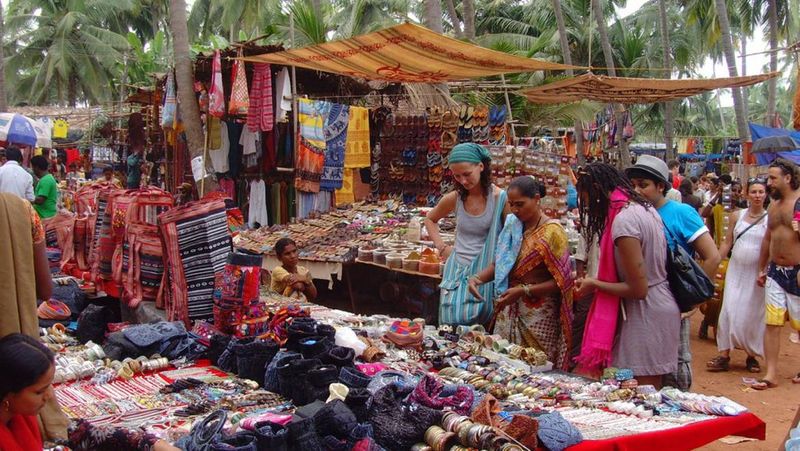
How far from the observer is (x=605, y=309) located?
3742 mm

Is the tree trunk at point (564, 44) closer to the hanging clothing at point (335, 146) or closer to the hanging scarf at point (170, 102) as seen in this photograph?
the hanging clothing at point (335, 146)

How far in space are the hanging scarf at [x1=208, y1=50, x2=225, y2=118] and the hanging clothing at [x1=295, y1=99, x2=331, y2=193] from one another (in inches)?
40.8

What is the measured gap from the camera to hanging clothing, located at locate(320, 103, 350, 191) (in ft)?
32.5

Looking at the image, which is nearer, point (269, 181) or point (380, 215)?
point (380, 215)

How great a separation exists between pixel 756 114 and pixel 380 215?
73066 mm

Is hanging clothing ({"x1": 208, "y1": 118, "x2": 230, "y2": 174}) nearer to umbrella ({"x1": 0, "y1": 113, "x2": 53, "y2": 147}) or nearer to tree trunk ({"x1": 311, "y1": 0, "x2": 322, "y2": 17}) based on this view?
umbrella ({"x1": 0, "y1": 113, "x2": 53, "y2": 147})

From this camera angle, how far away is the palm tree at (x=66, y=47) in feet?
114

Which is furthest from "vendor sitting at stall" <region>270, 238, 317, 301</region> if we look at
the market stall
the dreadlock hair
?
the dreadlock hair

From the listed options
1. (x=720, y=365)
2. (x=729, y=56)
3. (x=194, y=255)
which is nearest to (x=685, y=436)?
(x=194, y=255)

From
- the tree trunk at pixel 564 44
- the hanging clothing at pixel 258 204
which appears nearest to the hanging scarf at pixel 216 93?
the hanging clothing at pixel 258 204

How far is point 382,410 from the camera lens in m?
2.79

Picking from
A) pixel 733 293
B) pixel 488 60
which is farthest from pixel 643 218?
pixel 488 60

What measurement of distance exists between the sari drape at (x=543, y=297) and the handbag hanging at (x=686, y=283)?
0.61m

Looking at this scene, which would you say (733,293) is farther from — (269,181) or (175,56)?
(175,56)
